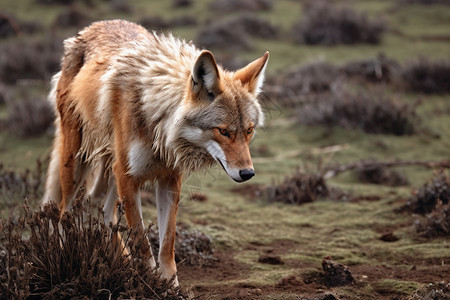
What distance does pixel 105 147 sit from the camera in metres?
4.75

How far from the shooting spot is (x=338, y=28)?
54.0 ft

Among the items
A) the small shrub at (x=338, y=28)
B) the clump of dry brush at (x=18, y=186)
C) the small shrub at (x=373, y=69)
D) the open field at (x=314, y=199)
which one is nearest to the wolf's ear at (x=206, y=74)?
the open field at (x=314, y=199)

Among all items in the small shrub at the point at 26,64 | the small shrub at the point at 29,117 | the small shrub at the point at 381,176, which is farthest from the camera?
the small shrub at the point at 26,64

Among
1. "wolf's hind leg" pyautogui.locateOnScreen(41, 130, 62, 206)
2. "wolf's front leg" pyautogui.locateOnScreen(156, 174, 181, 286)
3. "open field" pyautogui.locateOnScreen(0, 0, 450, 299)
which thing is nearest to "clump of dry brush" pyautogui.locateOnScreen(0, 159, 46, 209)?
"open field" pyautogui.locateOnScreen(0, 0, 450, 299)

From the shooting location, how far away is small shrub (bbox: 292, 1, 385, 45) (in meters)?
16.2

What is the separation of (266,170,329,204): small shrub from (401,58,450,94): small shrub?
557 centimetres

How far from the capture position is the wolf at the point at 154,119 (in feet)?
13.1

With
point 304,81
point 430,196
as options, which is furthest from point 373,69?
point 430,196

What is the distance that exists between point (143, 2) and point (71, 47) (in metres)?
17.6

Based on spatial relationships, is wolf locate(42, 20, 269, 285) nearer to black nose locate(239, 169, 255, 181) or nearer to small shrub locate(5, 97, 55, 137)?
black nose locate(239, 169, 255, 181)

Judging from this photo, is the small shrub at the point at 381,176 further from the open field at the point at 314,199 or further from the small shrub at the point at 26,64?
the small shrub at the point at 26,64

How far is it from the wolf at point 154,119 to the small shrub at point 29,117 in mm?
4799

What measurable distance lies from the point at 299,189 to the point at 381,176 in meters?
1.59

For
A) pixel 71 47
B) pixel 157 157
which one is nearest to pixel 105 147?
pixel 157 157
